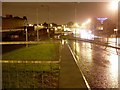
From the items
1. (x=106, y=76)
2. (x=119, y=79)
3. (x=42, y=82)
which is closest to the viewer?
(x=42, y=82)

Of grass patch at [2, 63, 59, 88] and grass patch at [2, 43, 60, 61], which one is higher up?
grass patch at [2, 43, 60, 61]

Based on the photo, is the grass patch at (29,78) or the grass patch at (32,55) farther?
the grass patch at (32,55)

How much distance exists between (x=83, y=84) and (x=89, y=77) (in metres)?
2.16

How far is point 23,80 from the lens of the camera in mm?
9094

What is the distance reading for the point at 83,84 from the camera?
844cm

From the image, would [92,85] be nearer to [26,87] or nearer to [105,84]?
[105,84]

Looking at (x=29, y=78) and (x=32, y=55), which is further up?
(x=32, y=55)

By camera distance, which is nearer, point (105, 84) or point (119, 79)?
point (105, 84)

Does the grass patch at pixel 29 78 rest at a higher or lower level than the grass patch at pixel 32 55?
lower

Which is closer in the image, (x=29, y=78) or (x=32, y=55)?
(x=29, y=78)

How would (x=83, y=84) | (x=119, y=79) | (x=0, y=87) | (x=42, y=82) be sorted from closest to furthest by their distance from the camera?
(x=0, y=87) → (x=83, y=84) → (x=42, y=82) → (x=119, y=79)

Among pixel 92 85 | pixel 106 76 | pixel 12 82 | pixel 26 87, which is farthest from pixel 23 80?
pixel 106 76

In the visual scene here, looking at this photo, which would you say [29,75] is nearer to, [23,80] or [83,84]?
[23,80]

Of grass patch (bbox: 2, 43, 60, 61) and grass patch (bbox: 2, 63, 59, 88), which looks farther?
grass patch (bbox: 2, 43, 60, 61)
